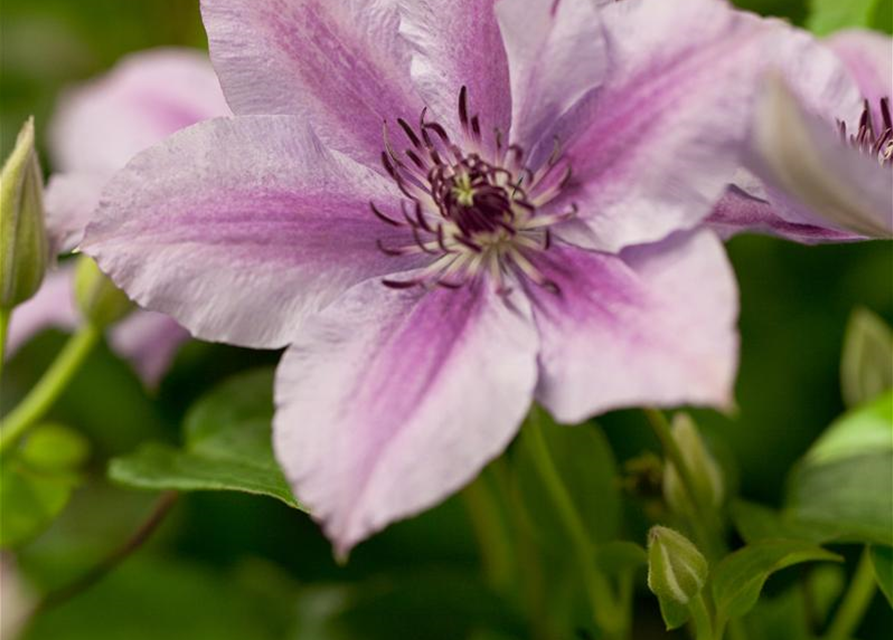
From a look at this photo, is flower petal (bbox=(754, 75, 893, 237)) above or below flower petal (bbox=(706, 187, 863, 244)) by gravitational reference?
above

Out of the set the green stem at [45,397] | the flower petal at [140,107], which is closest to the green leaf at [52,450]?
the green stem at [45,397]

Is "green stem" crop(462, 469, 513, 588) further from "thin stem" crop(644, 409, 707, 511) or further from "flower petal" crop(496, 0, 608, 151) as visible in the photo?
"flower petal" crop(496, 0, 608, 151)

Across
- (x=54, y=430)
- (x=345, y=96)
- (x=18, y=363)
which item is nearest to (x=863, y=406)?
(x=345, y=96)

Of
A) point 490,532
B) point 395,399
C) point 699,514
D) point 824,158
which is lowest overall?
point 490,532

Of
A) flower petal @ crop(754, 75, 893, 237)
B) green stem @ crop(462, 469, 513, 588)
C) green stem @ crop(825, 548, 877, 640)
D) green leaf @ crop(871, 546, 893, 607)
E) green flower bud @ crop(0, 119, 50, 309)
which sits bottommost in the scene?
green stem @ crop(462, 469, 513, 588)

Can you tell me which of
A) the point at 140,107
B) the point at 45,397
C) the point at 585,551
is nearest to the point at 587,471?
the point at 585,551

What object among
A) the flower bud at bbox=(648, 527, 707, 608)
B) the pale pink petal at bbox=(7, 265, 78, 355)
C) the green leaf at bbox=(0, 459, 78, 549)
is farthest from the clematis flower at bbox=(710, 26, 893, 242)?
the pale pink petal at bbox=(7, 265, 78, 355)

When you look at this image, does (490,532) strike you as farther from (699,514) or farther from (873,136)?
(873,136)
